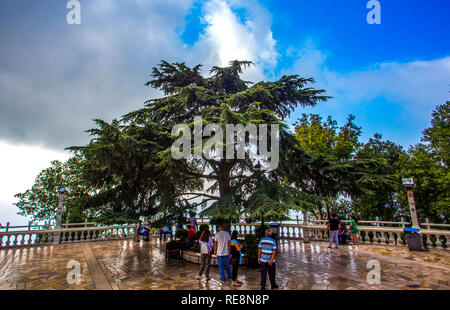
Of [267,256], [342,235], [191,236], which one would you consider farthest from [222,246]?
[342,235]

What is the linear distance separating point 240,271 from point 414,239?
872 cm

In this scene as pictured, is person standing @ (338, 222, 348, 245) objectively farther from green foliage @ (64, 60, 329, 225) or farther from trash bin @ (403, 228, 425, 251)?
green foliage @ (64, 60, 329, 225)

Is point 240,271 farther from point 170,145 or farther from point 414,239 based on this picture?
point 414,239

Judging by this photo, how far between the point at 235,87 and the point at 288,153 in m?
5.23

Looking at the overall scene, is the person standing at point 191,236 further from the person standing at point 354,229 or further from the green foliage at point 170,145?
the person standing at point 354,229

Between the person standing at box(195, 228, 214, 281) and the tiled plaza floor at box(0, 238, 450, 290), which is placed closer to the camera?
the tiled plaza floor at box(0, 238, 450, 290)

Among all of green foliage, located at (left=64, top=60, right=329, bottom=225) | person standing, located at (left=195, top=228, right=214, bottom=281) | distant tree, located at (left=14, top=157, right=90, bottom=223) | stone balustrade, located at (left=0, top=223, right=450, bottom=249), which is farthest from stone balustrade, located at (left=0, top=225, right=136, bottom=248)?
distant tree, located at (left=14, top=157, right=90, bottom=223)

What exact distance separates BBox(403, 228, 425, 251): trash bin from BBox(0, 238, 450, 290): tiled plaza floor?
0.33m

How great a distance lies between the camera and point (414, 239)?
10.4m

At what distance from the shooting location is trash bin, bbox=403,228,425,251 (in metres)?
10.2

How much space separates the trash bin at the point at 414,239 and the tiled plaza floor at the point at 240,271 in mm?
333

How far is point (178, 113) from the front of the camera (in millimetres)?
11891

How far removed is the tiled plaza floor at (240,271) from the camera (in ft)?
20.2

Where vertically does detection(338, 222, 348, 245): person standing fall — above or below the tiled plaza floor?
above
